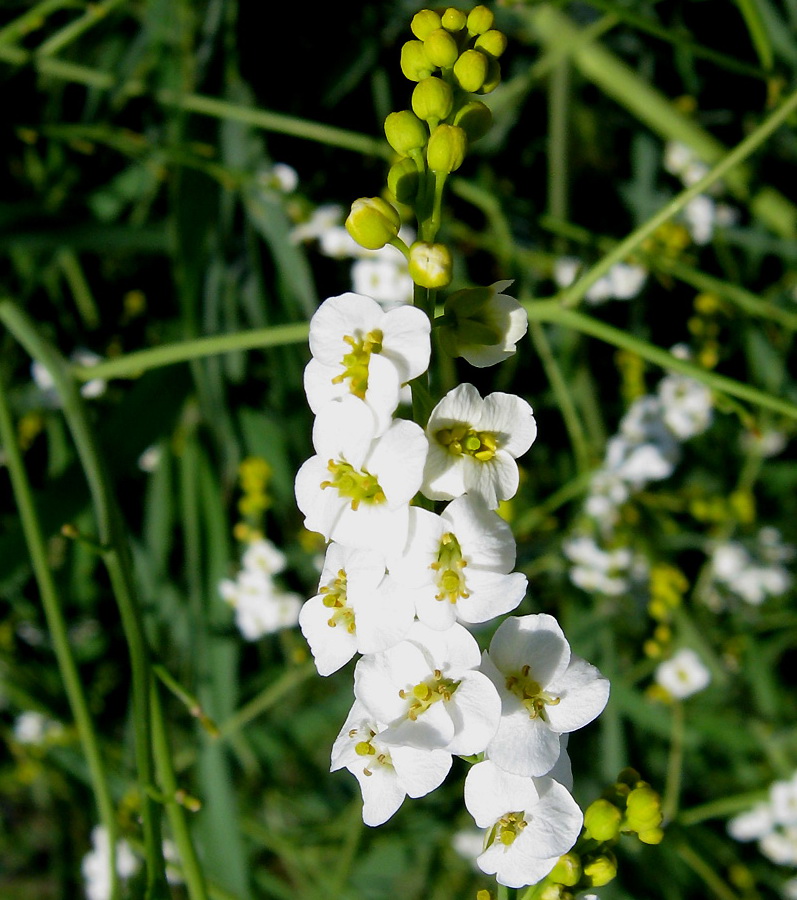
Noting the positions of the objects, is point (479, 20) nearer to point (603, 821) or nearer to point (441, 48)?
point (441, 48)

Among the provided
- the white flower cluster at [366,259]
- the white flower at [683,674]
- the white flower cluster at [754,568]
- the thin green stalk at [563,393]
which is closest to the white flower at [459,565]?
the thin green stalk at [563,393]

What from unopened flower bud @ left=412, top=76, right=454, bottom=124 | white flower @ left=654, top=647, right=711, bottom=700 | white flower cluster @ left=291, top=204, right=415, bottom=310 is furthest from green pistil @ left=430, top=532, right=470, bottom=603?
white flower @ left=654, top=647, right=711, bottom=700

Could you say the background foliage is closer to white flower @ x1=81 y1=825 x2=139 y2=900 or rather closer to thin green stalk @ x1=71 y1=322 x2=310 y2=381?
white flower @ x1=81 y1=825 x2=139 y2=900

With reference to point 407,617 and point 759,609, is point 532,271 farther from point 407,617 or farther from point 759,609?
point 407,617

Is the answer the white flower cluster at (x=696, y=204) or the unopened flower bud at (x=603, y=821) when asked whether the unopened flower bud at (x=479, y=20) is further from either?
the white flower cluster at (x=696, y=204)

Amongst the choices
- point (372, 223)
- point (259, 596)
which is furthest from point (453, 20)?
point (259, 596)
